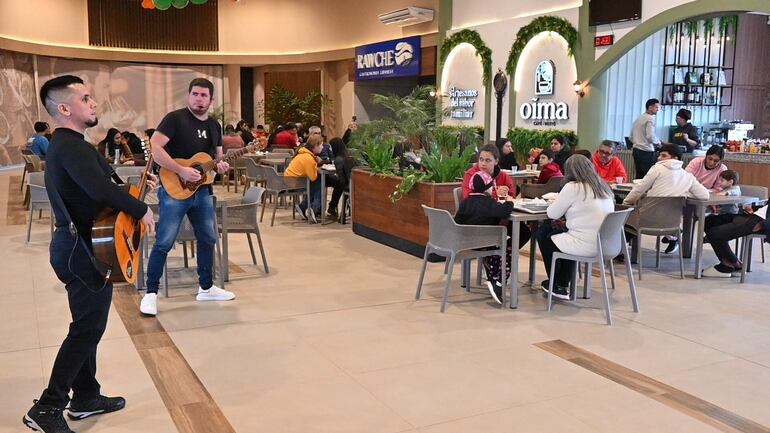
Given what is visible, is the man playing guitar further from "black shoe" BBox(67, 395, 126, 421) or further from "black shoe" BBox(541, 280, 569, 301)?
"black shoe" BBox(541, 280, 569, 301)

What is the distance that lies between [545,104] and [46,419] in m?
10.9

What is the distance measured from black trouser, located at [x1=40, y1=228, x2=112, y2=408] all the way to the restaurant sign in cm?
1377

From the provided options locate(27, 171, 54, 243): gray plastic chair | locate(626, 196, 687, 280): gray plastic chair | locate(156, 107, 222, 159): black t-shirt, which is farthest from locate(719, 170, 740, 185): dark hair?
locate(27, 171, 54, 243): gray plastic chair

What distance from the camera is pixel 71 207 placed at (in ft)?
9.98

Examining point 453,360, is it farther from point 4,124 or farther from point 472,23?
point 4,124

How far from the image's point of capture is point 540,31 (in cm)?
1254

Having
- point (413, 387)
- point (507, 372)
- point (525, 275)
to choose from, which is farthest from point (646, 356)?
→ point (525, 275)

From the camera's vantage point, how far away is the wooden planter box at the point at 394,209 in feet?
22.0

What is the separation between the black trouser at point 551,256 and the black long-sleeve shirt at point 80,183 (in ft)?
10.9

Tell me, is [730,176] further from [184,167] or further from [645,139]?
[184,167]

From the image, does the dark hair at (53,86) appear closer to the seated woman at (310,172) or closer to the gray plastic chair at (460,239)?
the gray plastic chair at (460,239)

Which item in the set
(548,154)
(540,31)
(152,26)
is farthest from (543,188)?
(152,26)

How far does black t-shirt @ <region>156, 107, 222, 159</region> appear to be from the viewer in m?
4.93

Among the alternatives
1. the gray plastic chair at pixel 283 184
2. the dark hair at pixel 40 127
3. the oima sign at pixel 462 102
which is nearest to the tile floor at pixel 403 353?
the gray plastic chair at pixel 283 184
